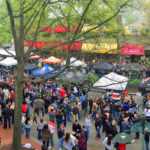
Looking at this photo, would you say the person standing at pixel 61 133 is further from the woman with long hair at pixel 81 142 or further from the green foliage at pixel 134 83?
the green foliage at pixel 134 83

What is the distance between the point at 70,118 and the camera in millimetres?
14828

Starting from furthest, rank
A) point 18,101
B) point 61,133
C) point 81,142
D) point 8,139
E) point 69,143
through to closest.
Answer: point 8,139 → point 61,133 → point 18,101 → point 81,142 → point 69,143

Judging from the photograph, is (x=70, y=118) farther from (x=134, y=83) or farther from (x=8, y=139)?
(x=134, y=83)

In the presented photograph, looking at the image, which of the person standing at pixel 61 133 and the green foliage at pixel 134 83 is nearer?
the person standing at pixel 61 133

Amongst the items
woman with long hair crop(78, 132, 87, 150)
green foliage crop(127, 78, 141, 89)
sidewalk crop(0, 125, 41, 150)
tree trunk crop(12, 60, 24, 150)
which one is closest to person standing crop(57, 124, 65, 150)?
woman with long hair crop(78, 132, 87, 150)

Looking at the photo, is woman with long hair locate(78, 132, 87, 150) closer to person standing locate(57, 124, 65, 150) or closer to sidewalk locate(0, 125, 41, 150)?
person standing locate(57, 124, 65, 150)

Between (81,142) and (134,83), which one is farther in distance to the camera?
(134,83)

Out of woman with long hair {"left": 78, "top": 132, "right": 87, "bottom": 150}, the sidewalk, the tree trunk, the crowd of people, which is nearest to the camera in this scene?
woman with long hair {"left": 78, "top": 132, "right": 87, "bottom": 150}

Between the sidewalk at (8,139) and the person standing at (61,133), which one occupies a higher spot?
the person standing at (61,133)

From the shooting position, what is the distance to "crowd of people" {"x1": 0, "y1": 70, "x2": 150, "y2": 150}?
1023 centimetres

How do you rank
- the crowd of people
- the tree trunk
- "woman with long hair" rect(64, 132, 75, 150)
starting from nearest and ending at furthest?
"woman with long hair" rect(64, 132, 75, 150), the tree trunk, the crowd of people

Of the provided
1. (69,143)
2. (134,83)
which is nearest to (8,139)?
(69,143)

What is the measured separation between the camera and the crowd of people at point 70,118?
10.2m

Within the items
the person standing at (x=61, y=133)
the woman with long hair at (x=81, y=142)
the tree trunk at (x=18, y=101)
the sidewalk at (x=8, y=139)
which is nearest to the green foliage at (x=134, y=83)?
the sidewalk at (x=8, y=139)
